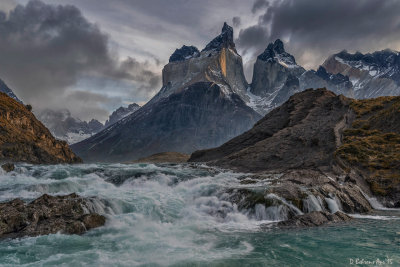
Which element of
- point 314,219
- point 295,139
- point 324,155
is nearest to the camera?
point 314,219

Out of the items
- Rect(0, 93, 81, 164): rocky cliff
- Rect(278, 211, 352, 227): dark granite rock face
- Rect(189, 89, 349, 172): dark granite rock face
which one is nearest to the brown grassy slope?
Rect(189, 89, 349, 172): dark granite rock face

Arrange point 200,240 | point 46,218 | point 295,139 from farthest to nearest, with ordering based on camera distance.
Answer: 1. point 295,139
2. point 46,218
3. point 200,240

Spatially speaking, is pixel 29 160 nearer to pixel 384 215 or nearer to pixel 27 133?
pixel 27 133

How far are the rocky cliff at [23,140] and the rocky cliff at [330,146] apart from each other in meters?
50.3

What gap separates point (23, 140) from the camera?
90.6m

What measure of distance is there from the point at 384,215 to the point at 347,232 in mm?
8630

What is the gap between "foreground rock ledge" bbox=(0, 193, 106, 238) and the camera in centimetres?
1870

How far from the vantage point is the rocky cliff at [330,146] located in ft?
108

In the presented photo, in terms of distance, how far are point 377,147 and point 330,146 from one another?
7380 millimetres

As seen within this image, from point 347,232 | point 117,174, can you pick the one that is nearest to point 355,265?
point 347,232

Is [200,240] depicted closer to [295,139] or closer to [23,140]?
[295,139]

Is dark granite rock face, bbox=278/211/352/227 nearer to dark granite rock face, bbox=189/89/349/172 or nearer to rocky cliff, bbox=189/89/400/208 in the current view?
rocky cliff, bbox=189/89/400/208

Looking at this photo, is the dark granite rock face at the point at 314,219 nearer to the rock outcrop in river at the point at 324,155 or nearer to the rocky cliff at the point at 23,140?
the rock outcrop in river at the point at 324,155

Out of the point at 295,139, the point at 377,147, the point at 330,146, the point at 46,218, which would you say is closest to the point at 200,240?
the point at 46,218
